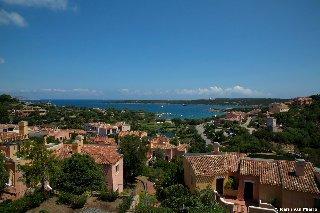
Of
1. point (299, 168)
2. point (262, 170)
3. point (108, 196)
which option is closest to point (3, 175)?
point (108, 196)

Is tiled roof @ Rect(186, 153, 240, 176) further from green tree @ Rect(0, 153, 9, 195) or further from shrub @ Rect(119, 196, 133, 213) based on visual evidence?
green tree @ Rect(0, 153, 9, 195)

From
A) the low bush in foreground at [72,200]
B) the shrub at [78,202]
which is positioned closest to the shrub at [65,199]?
the low bush in foreground at [72,200]

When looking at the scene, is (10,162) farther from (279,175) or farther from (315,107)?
(315,107)

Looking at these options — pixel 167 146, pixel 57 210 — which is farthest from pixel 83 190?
pixel 167 146

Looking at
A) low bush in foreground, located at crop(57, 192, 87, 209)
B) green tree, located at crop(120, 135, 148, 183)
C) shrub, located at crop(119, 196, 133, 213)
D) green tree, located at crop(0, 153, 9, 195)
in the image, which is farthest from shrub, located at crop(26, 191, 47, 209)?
green tree, located at crop(120, 135, 148, 183)

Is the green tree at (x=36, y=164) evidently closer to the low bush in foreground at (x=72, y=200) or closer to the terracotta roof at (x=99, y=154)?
the low bush in foreground at (x=72, y=200)

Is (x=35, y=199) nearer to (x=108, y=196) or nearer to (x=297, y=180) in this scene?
(x=108, y=196)
